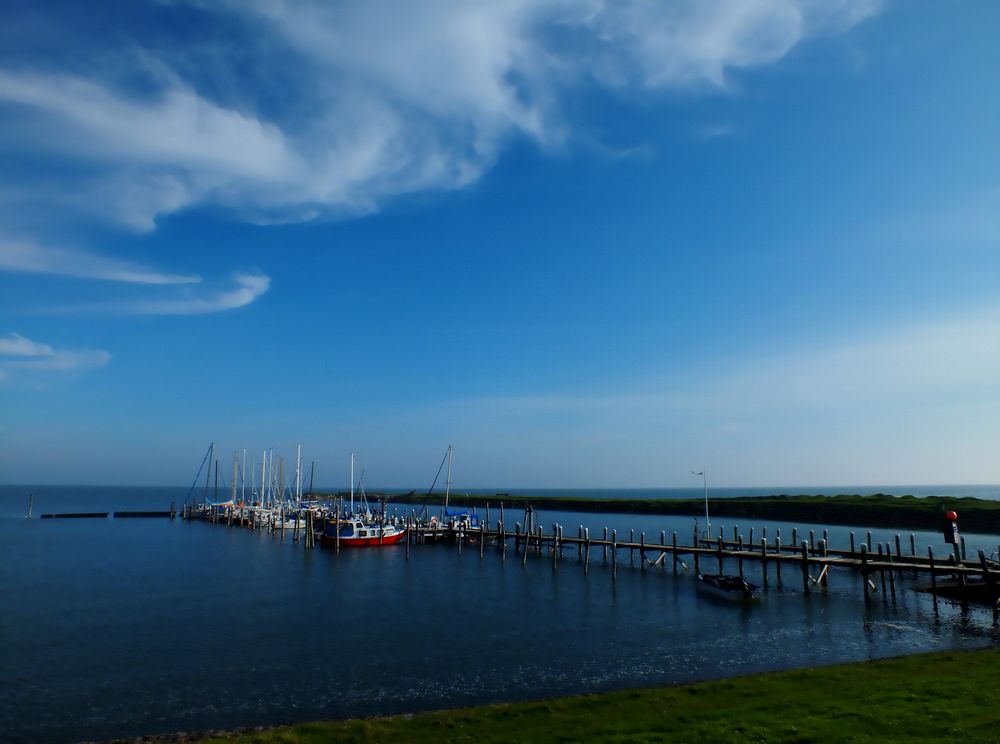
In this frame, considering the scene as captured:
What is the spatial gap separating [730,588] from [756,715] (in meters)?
26.3

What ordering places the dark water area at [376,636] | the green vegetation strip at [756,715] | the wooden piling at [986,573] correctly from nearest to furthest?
1. the green vegetation strip at [756,715]
2. the dark water area at [376,636]
3. the wooden piling at [986,573]

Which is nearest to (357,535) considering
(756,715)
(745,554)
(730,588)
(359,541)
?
(359,541)

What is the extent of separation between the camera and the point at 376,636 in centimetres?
3045

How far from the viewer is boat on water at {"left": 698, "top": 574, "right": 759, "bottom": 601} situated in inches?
1524

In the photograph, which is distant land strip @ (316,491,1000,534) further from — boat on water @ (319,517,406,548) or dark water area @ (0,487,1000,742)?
dark water area @ (0,487,1000,742)

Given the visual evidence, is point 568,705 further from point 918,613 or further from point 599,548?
point 599,548

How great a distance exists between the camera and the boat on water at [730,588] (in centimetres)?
3872

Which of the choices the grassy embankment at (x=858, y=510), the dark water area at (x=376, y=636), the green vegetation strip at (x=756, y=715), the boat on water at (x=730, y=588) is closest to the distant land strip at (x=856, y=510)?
the grassy embankment at (x=858, y=510)

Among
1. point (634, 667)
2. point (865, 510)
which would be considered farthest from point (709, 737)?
point (865, 510)

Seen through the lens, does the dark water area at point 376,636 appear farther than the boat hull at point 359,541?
No

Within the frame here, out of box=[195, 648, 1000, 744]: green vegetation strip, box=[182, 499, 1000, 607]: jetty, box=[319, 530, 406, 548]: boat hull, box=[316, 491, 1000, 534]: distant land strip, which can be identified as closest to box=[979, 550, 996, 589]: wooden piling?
box=[182, 499, 1000, 607]: jetty

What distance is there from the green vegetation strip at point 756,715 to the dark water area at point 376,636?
133 inches

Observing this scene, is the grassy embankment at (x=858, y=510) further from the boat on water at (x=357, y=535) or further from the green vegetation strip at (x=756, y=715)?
the boat on water at (x=357, y=535)

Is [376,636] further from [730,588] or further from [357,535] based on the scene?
[357,535]
